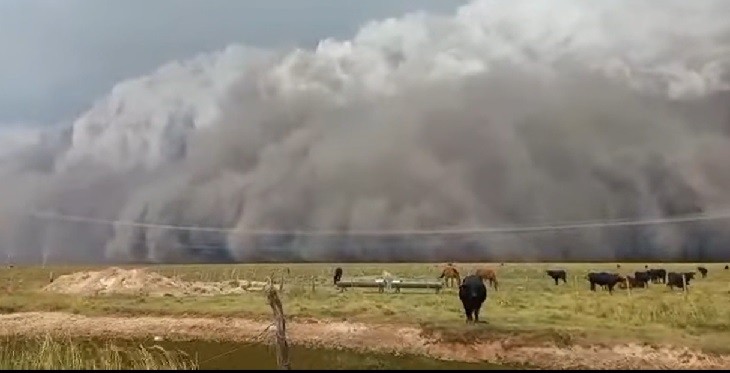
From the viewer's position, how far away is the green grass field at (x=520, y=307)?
27.3 m

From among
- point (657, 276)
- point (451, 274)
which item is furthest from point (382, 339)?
point (657, 276)

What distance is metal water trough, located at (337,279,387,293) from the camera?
144ft

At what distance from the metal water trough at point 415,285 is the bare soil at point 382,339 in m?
10.4

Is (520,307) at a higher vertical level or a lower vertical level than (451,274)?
lower

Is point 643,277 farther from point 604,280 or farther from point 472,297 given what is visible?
point 472,297

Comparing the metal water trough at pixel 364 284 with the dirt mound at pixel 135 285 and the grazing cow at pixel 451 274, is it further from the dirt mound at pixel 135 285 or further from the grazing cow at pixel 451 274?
the dirt mound at pixel 135 285

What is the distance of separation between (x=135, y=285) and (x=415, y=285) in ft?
77.0

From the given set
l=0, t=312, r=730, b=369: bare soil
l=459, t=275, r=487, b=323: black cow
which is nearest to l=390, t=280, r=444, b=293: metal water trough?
l=459, t=275, r=487, b=323: black cow

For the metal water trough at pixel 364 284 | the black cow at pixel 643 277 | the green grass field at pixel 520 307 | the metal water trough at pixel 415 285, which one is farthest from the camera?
the metal water trough at pixel 364 284

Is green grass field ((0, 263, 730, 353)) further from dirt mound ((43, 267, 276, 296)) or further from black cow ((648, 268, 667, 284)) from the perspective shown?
dirt mound ((43, 267, 276, 296))

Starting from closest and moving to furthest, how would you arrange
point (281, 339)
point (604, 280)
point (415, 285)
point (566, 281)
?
point (281, 339) < point (604, 280) < point (415, 285) < point (566, 281)

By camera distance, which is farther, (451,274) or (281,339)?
(451,274)

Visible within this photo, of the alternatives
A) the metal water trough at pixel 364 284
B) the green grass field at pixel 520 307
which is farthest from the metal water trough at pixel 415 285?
the metal water trough at pixel 364 284

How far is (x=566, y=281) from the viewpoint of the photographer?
1857 inches
